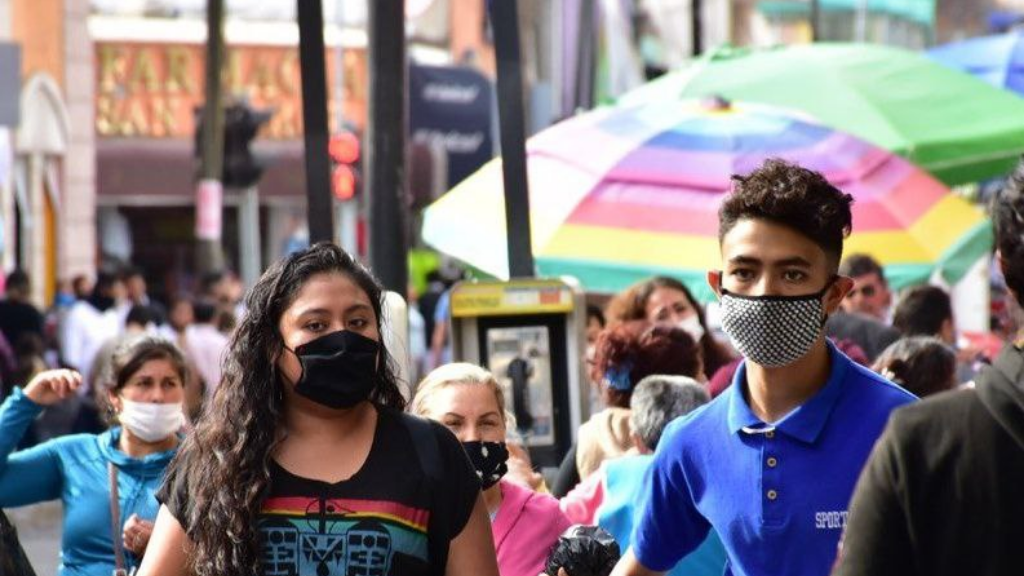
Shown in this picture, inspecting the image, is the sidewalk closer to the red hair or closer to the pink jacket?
the red hair

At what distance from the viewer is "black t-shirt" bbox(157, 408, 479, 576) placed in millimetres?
4805

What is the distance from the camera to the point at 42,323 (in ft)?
73.2

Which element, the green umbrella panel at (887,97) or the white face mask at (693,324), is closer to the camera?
the white face mask at (693,324)

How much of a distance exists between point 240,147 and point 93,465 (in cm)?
1795

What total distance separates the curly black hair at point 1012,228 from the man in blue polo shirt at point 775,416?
4.46ft

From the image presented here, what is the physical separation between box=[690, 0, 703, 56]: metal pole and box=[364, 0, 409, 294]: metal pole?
13.5m

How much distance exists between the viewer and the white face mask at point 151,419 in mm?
7691

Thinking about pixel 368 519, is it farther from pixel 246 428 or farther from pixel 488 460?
pixel 488 460

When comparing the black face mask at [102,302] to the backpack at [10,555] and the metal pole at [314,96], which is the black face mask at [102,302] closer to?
the metal pole at [314,96]

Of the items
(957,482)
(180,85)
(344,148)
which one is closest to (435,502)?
(957,482)

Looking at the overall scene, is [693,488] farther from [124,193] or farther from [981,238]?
[124,193]

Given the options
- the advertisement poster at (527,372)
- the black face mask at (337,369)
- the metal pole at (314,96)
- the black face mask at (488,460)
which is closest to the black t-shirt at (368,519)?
the black face mask at (337,369)

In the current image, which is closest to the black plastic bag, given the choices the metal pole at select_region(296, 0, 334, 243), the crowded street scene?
the crowded street scene

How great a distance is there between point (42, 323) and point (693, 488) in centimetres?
1788
